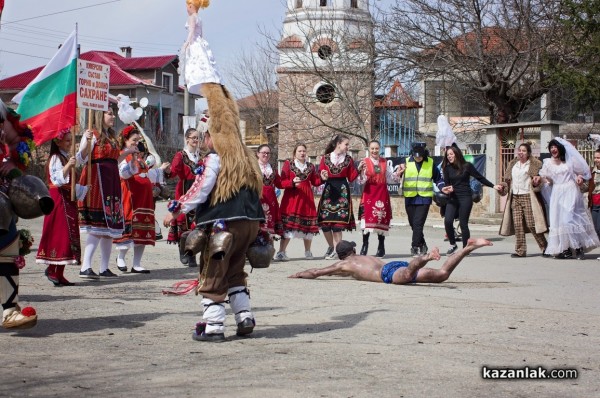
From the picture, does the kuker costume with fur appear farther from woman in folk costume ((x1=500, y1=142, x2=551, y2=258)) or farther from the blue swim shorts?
woman in folk costume ((x1=500, y1=142, x2=551, y2=258))

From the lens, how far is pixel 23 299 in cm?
960

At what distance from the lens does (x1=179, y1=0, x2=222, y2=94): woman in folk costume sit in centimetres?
781

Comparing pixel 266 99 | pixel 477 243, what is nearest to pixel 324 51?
pixel 266 99

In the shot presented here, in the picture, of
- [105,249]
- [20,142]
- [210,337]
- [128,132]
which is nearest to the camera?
[210,337]

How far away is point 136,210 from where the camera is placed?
1335 cm

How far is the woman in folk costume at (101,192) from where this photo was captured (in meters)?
11.9

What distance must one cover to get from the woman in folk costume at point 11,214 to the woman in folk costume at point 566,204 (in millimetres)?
10108

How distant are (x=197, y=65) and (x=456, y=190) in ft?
30.7

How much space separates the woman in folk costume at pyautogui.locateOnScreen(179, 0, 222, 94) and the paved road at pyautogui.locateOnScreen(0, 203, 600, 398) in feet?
6.51

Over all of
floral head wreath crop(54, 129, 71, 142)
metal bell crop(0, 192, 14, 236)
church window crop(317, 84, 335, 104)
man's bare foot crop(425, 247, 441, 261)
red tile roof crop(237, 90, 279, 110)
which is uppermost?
red tile roof crop(237, 90, 279, 110)

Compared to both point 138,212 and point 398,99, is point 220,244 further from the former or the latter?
point 398,99

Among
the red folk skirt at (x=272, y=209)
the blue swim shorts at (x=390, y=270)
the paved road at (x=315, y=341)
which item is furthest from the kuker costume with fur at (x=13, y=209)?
the red folk skirt at (x=272, y=209)

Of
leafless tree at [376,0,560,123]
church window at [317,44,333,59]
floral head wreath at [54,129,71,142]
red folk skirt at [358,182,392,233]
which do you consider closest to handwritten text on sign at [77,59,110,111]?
floral head wreath at [54,129,71,142]

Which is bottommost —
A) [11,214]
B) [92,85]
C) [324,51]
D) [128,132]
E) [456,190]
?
[11,214]
